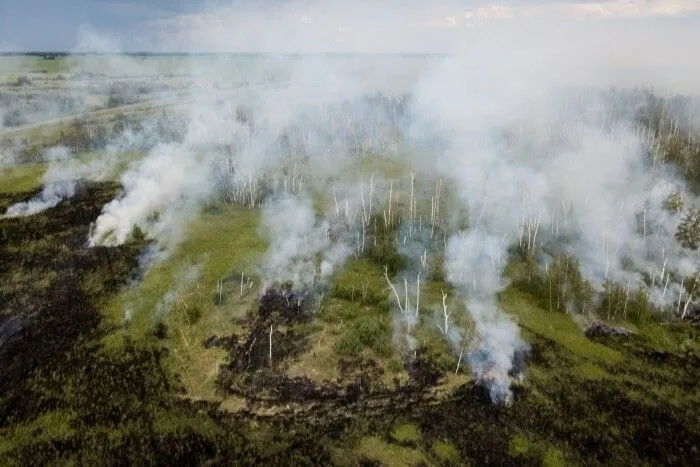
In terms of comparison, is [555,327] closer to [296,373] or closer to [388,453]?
[388,453]

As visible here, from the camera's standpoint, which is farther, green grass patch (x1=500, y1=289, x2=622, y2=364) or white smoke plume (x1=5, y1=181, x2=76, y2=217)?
white smoke plume (x1=5, y1=181, x2=76, y2=217)

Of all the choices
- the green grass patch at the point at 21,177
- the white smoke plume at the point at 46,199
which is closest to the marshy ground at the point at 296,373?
the white smoke plume at the point at 46,199

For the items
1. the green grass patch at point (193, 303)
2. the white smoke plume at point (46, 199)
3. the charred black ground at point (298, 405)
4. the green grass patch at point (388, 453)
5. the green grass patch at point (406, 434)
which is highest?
the white smoke plume at point (46, 199)

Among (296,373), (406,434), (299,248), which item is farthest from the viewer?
(299,248)

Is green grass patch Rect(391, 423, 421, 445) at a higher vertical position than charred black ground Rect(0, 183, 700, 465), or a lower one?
lower

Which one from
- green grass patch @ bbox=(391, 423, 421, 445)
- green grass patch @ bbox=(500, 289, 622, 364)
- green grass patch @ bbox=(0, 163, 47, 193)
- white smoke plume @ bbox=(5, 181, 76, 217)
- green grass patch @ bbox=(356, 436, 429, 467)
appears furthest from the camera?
green grass patch @ bbox=(0, 163, 47, 193)

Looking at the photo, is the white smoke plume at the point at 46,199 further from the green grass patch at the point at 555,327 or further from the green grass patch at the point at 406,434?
the green grass patch at the point at 555,327

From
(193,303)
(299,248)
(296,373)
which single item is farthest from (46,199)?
(296,373)

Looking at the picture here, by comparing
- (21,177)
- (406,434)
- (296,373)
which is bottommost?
(406,434)

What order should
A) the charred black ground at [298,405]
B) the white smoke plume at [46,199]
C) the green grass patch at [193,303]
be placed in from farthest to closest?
the white smoke plume at [46,199] → the green grass patch at [193,303] → the charred black ground at [298,405]

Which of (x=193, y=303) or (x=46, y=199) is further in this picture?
(x=46, y=199)

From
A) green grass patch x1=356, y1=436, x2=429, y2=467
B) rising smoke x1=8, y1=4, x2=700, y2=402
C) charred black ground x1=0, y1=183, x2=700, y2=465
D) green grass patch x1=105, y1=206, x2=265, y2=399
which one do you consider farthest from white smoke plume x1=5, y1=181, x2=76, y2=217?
green grass patch x1=356, y1=436, x2=429, y2=467

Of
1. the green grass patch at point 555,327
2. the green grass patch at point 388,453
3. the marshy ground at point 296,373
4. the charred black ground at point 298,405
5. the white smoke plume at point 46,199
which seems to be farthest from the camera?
the white smoke plume at point 46,199

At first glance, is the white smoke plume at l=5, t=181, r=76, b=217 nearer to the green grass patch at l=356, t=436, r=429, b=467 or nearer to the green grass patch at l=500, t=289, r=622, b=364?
the green grass patch at l=356, t=436, r=429, b=467
